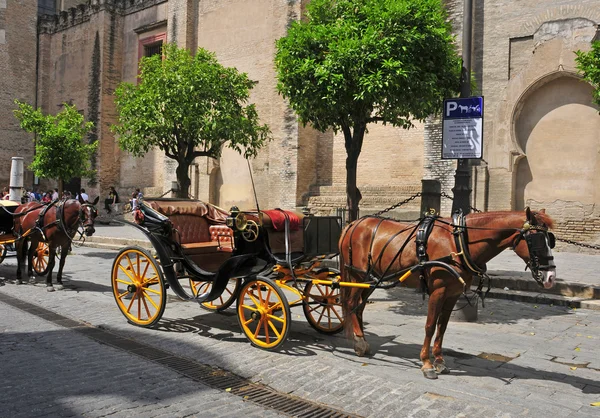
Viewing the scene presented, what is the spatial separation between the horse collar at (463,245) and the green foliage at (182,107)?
873 cm

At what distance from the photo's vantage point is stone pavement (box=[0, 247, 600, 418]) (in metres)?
3.80

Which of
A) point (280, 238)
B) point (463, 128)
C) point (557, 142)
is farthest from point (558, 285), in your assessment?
point (557, 142)

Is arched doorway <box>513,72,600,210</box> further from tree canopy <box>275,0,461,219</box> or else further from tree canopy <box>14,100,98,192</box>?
tree canopy <box>14,100,98,192</box>

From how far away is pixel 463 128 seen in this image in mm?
7055

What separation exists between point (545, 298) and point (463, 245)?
4558 mm

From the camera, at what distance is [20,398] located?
12.5ft

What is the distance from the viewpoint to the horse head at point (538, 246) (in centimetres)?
400

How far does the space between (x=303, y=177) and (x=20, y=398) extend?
16255 mm

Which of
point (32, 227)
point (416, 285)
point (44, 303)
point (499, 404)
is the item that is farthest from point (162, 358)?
point (32, 227)

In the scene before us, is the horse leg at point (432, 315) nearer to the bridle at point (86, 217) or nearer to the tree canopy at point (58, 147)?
the bridle at point (86, 217)

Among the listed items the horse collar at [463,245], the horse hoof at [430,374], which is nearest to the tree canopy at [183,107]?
the horse collar at [463,245]

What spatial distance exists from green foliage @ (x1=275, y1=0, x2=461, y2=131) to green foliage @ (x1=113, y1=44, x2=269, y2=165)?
4.87 m

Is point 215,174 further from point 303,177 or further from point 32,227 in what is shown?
point 32,227

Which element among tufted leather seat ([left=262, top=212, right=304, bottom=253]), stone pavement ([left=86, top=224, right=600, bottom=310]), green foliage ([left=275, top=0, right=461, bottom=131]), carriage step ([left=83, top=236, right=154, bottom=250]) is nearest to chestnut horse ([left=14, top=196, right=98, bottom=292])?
green foliage ([left=275, top=0, right=461, bottom=131])
